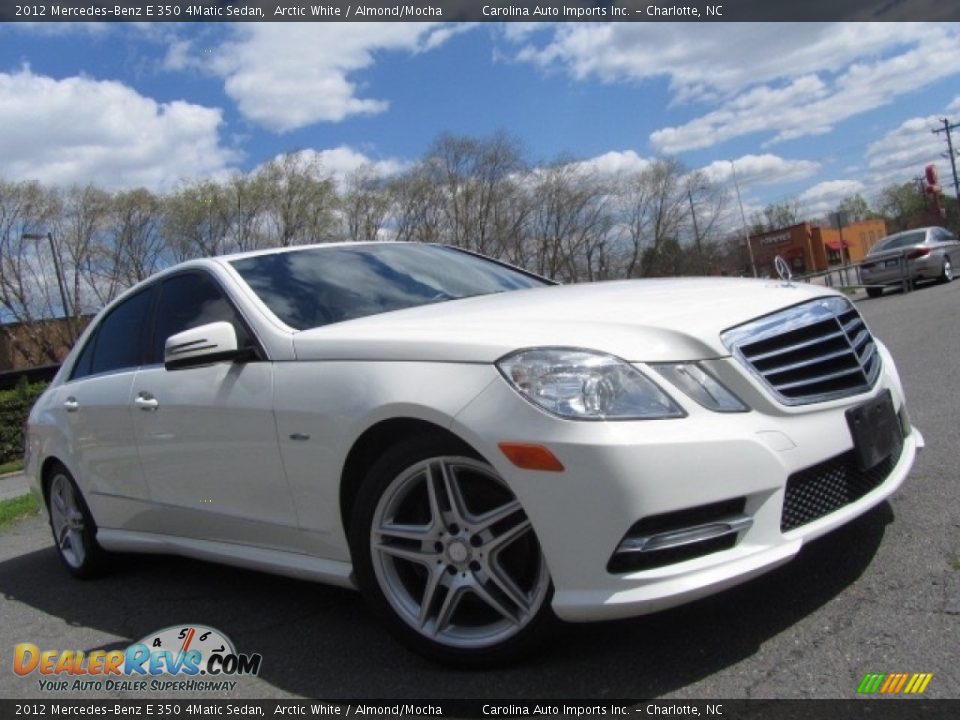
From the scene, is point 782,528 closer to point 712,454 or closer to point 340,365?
point 712,454

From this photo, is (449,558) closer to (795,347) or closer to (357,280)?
(795,347)

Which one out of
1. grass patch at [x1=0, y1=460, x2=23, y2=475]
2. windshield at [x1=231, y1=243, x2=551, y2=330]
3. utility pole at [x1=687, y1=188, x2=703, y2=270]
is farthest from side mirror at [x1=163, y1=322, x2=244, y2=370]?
utility pole at [x1=687, y1=188, x2=703, y2=270]

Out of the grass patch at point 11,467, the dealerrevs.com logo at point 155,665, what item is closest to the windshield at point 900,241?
the grass patch at point 11,467

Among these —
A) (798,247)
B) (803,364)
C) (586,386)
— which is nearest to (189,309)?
(586,386)

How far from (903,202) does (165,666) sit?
363 ft

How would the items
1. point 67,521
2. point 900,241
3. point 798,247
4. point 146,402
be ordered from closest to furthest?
point 146,402 → point 67,521 → point 900,241 → point 798,247

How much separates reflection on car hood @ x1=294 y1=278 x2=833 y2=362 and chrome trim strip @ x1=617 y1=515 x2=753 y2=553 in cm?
52

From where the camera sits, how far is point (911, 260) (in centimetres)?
2062

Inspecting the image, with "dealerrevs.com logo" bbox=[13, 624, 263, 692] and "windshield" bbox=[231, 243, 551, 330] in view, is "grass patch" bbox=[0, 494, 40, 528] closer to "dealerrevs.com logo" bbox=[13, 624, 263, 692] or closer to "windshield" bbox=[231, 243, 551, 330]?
"dealerrevs.com logo" bbox=[13, 624, 263, 692]

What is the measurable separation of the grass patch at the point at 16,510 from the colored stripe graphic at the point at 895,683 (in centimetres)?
731

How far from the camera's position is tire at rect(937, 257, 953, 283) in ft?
68.7

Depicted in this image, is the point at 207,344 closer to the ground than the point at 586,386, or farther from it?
farther from it

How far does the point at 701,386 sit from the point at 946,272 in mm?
21479

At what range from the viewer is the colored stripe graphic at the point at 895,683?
236 cm
